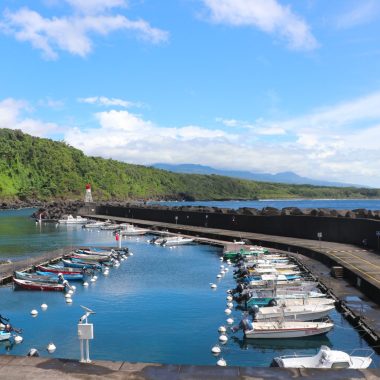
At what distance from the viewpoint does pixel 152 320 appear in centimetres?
2766

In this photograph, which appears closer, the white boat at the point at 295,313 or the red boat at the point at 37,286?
the white boat at the point at 295,313

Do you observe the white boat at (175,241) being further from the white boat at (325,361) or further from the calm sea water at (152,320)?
the white boat at (325,361)

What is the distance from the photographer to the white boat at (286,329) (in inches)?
913

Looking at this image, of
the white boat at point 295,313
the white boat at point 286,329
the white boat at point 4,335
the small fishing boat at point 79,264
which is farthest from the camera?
the small fishing boat at point 79,264

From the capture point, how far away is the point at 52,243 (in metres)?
69.3

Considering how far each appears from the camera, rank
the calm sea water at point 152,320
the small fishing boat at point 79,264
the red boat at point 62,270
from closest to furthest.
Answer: the calm sea water at point 152,320
the red boat at point 62,270
the small fishing boat at point 79,264

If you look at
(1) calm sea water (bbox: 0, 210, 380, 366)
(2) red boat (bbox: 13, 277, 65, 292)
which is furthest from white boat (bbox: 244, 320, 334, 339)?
(2) red boat (bbox: 13, 277, 65, 292)

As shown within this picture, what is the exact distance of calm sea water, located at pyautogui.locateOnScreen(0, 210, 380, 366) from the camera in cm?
2227

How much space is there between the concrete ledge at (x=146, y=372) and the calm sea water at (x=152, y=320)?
820 cm

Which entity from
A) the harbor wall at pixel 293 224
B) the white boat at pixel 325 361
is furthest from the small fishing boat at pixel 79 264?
the white boat at pixel 325 361

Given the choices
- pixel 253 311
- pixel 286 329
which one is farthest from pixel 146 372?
pixel 253 311

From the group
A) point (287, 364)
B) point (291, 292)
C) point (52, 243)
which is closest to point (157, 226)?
point (52, 243)

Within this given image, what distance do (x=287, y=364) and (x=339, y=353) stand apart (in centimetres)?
183

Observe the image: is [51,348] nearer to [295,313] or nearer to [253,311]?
[253,311]
